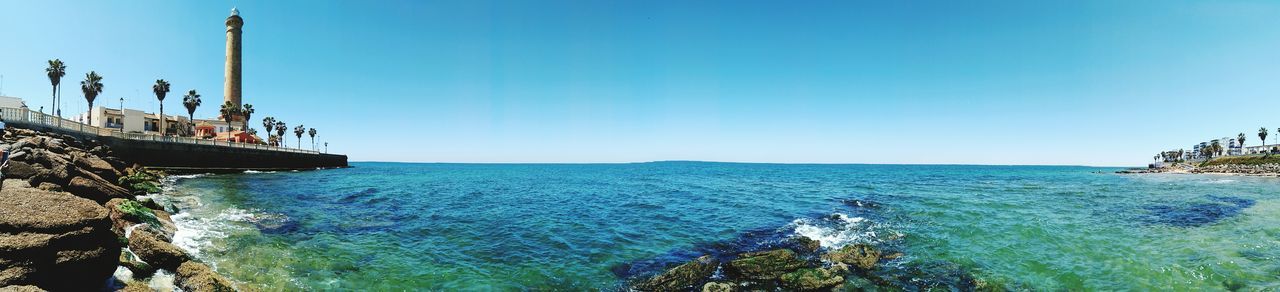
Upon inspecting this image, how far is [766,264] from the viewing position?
1386 cm

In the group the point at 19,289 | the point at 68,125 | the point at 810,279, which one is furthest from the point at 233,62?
the point at 810,279

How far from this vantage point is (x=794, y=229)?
21234mm

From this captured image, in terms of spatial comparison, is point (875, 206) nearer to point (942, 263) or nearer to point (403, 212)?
point (942, 263)

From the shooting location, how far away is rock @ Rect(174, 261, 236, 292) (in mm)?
10125

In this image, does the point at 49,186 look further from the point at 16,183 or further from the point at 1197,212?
the point at 1197,212

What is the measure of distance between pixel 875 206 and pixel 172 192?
→ 45.7 meters

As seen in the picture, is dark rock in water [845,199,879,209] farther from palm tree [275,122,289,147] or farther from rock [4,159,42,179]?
palm tree [275,122,289,147]

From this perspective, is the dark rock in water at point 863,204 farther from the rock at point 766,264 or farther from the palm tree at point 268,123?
the palm tree at point 268,123

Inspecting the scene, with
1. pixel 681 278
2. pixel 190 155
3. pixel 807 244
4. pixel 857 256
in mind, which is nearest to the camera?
pixel 681 278

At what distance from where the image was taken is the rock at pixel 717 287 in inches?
456

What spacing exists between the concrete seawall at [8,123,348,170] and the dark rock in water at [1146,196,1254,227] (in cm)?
7308

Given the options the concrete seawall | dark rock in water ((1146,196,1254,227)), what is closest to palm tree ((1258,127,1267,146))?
dark rock in water ((1146,196,1254,227))

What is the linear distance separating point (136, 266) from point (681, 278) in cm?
1260

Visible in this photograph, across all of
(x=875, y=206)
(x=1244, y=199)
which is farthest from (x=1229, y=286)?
(x=1244, y=199)
